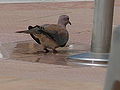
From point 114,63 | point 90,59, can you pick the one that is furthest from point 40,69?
point 114,63

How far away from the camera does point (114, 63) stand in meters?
0.34

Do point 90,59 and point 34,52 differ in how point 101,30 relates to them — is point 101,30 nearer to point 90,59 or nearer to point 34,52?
point 90,59

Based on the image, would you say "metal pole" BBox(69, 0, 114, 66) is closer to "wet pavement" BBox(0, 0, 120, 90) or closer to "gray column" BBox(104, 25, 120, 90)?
"wet pavement" BBox(0, 0, 120, 90)

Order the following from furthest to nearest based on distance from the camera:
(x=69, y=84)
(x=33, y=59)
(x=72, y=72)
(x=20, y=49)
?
(x=20, y=49), (x=33, y=59), (x=72, y=72), (x=69, y=84)

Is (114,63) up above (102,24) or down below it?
above

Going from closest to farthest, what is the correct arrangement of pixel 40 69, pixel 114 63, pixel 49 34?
pixel 114 63, pixel 40 69, pixel 49 34

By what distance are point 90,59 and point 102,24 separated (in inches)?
3.3

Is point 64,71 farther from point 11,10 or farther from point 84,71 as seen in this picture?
point 11,10

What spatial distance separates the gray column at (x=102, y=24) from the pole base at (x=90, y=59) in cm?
2

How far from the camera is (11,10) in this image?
2580 mm

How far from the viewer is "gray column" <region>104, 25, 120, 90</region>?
0.33 meters

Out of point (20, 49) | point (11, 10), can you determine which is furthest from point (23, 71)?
point (11, 10)

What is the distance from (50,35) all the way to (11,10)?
5.43 feet

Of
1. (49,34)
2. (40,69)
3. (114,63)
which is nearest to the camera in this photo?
(114,63)
